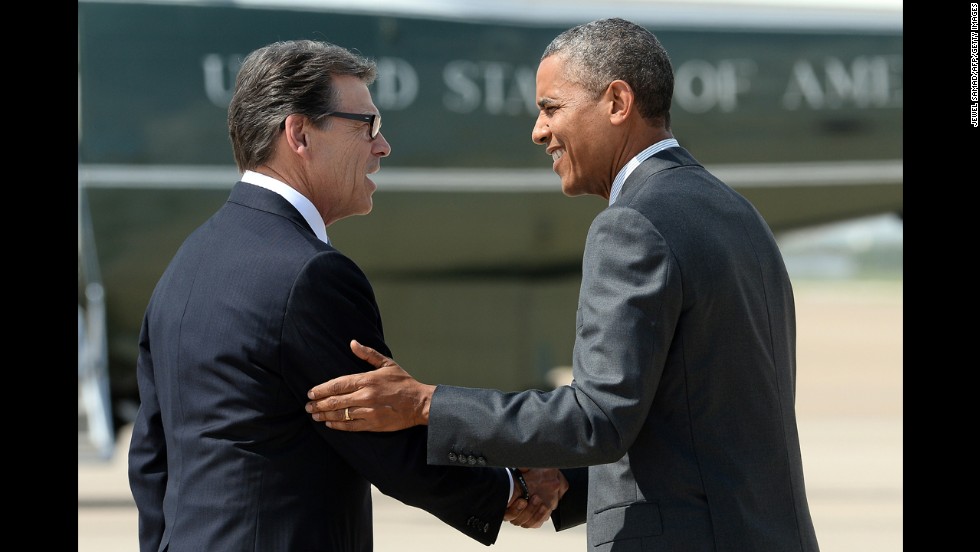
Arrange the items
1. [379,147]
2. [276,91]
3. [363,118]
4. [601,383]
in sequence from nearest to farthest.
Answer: [601,383]
[276,91]
[363,118]
[379,147]

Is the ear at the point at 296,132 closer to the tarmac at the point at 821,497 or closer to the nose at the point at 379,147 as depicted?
the nose at the point at 379,147

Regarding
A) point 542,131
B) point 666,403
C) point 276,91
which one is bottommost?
point 666,403

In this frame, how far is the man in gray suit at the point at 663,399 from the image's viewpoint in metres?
2.20

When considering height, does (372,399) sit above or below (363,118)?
below

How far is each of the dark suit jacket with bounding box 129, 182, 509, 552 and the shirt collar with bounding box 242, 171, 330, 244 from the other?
0.03 meters

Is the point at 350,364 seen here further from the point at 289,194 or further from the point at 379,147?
the point at 379,147

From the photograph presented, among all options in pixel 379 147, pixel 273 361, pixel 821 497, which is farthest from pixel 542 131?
pixel 821 497

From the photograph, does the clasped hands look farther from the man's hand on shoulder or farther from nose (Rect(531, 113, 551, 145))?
nose (Rect(531, 113, 551, 145))

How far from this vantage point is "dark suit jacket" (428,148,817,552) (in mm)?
2199

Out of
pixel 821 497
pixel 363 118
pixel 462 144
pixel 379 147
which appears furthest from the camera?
pixel 462 144

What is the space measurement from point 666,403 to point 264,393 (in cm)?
80

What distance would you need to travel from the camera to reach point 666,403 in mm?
2264

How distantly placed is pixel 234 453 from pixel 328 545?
27 cm

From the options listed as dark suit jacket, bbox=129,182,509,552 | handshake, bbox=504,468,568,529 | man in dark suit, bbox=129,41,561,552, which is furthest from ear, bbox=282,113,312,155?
handshake, bbox=504,468,568,529
